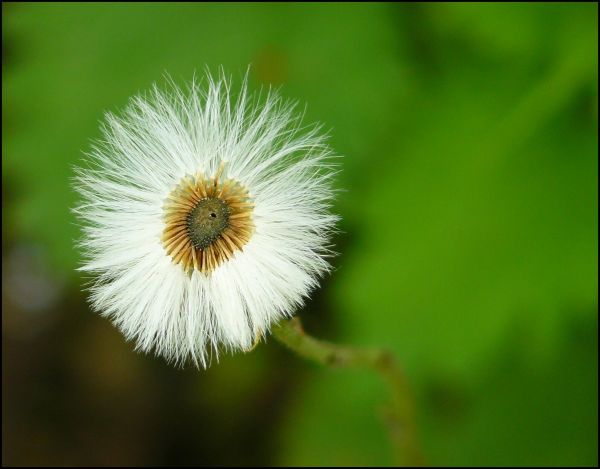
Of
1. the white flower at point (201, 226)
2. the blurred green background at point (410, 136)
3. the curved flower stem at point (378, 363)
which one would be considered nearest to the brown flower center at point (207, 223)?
the white flower at point (201, 226)

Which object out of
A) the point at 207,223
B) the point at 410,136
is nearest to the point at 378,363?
the point at 207,223

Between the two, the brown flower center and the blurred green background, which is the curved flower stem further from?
the blurred green background

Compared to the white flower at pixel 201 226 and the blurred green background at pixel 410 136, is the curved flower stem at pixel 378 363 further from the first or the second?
the blurred green background at pixel 410 136

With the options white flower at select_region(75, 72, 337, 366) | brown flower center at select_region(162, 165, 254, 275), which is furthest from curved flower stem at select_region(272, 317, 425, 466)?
brown flower center at select_region(162, 165, 254, 275)

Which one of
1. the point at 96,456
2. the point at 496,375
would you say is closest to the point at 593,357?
the point at 496,375

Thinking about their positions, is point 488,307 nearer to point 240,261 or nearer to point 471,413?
point 471,413

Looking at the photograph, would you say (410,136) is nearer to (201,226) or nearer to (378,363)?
(378,363)
